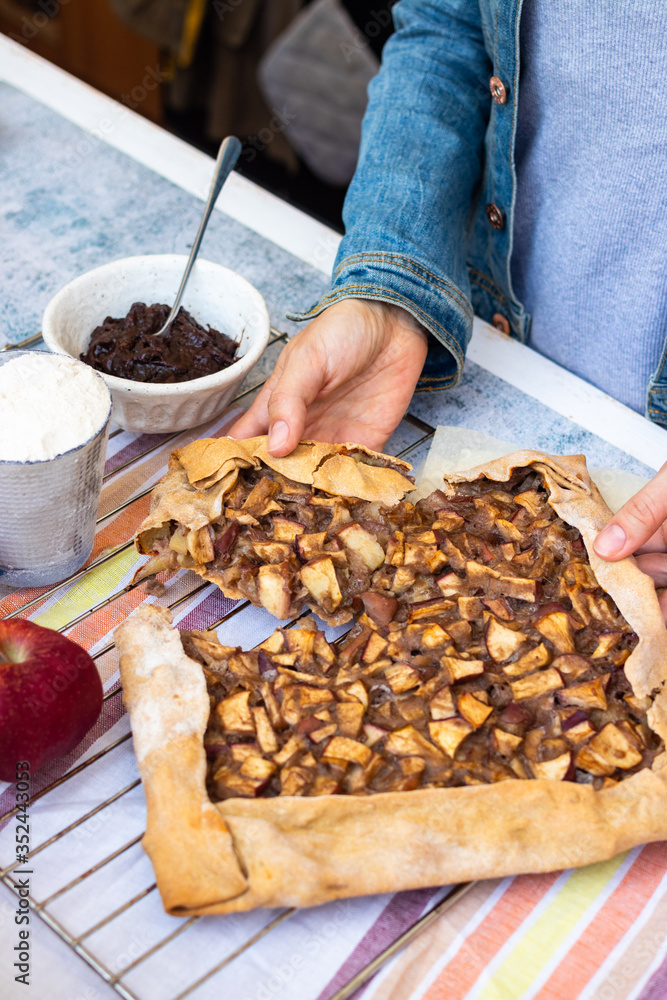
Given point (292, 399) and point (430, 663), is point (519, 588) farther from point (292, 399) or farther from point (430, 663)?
point (292, 399)

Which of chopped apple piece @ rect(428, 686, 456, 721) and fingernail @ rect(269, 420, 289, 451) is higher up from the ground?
fingernail @ rect(269, 420, 289, 451)

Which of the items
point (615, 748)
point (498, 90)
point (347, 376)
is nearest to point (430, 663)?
point (615, 748)

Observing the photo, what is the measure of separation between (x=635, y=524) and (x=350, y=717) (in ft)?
1.53

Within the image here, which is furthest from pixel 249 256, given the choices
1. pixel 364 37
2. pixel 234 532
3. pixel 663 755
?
pixel 364 37

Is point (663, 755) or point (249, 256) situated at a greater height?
point (663, 755)

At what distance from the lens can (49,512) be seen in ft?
3.89

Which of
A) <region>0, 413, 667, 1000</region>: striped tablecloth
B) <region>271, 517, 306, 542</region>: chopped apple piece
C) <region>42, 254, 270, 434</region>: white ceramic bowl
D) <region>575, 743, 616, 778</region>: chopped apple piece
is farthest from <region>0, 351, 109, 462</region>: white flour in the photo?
<region>575, 743, 616, 778</region>: chopped apple piece

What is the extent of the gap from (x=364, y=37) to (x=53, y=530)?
9.83 feet

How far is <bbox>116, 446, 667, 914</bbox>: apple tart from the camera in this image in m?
0.96

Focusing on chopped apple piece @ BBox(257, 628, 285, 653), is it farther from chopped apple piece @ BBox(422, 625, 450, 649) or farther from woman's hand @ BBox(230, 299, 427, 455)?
woman's hand @ BBox(230, 299, 427, 455)

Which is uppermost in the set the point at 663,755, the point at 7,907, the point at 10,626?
the point at 663,755

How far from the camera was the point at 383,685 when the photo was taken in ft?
3.65

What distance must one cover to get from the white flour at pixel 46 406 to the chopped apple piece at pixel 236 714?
363 millimetres

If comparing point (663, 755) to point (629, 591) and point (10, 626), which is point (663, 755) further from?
point (10, 626)
